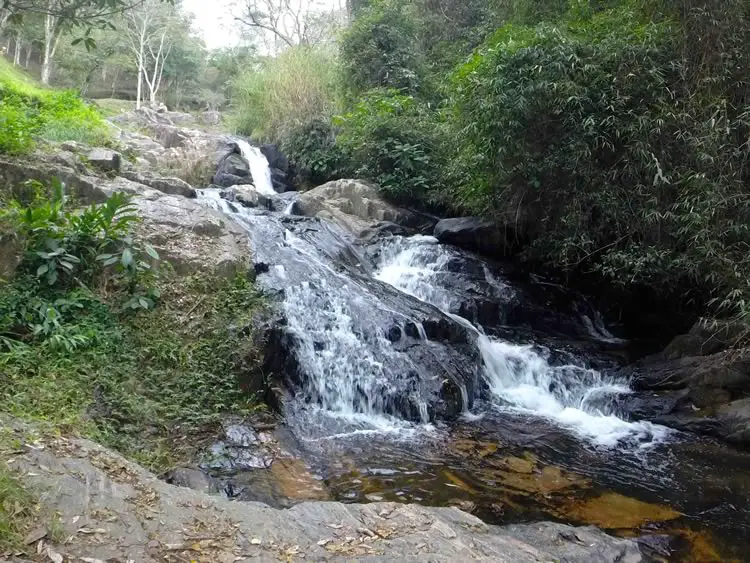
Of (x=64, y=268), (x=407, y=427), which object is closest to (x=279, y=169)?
(x=64, y=268)

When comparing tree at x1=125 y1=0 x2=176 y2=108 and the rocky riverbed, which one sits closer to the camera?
the rocky riverbed

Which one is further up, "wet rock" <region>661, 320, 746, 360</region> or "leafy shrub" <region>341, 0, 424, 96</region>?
"leafy shrub" <region>341, 0, 424, 96</region>

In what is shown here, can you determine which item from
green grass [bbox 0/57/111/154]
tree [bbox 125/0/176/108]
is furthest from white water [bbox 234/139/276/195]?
tree [bbox 125/0/176/108]

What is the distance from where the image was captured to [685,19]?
24.0 feet

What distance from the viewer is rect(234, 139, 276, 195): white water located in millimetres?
14492

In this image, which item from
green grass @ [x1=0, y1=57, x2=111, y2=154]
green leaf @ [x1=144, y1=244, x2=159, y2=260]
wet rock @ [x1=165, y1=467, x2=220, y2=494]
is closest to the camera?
wet rock @ [x1=165, y1=467, x2=220, y2=494]

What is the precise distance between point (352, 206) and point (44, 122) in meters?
5.62

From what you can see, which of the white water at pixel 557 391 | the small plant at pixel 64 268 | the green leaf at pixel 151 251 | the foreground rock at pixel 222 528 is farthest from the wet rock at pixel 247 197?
the foreground rock at pixel 222 528

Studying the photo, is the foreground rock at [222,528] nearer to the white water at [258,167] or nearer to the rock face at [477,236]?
the rock face at [477,236]

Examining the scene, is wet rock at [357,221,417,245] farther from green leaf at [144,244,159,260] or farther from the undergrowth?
green leaf at [144,244,159,260]

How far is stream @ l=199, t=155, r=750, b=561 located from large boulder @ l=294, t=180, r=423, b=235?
4.42ft

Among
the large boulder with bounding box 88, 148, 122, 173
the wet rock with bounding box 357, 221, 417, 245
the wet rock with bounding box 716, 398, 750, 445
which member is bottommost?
the wet rock with bounding box 716, 398, 750, 445

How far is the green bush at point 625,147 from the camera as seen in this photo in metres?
6.59

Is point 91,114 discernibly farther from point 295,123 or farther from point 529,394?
point 529,394
